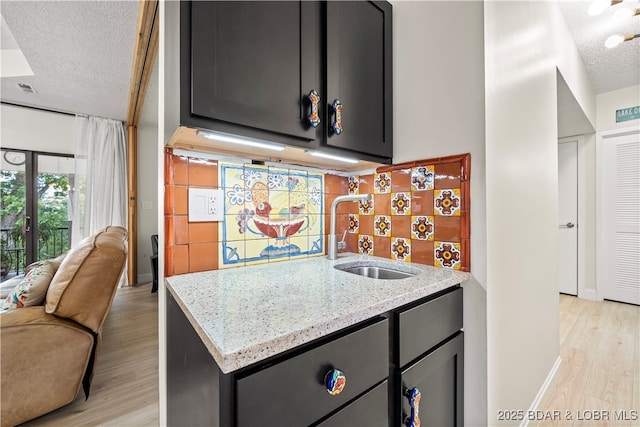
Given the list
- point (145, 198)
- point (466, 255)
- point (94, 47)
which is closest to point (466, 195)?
point (466, 255)

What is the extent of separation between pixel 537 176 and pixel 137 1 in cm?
264

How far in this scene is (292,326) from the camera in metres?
0.54

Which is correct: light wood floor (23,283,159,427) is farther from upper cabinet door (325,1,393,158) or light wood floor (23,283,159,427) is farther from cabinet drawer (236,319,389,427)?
upper cabinet door (325,1,393,158)

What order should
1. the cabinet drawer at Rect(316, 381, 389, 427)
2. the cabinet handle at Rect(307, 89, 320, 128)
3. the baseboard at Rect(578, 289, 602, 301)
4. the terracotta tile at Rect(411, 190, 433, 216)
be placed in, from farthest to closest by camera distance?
the baseboard at Rect(578, 289, 602, 301), the terracotta tile at Rect(411, 190, 433, 216), the cabinet handle at Rect(307, 89, 320, 128), the cabinet drawer at Rect(316, 381, 389, 427)

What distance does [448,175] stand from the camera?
1.07m

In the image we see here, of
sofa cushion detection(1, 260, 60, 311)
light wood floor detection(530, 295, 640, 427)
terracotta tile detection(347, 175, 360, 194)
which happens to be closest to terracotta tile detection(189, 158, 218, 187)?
terracotta tile detection(347, 175, 360, 194)

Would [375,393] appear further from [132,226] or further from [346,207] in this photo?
[132,226]

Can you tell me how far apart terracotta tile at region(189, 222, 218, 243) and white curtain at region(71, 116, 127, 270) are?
3608mm

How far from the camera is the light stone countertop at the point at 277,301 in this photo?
1.60 ft

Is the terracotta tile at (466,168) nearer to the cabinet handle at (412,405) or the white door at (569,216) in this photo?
the cabinet handle at (412,405)

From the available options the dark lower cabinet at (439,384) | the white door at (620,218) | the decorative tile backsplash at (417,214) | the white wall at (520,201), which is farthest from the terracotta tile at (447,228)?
the white door at (620,218)

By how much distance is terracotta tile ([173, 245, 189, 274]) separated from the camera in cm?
95

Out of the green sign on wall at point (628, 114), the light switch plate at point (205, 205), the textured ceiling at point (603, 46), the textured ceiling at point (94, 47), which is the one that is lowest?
the light switch plate at point (205, 205)

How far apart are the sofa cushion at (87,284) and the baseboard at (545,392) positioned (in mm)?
2114
